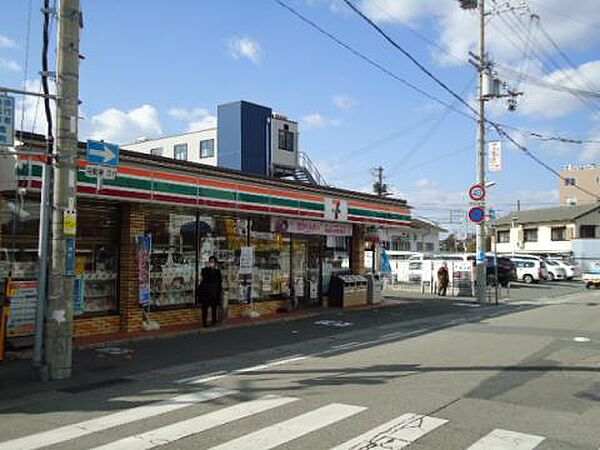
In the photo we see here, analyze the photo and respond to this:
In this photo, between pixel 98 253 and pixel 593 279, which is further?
pixel 593 279

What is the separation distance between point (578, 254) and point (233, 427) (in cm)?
5619

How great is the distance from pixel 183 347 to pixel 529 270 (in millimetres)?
33556

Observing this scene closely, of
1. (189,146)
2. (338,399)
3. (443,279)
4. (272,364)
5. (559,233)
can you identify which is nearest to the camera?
(338,399)

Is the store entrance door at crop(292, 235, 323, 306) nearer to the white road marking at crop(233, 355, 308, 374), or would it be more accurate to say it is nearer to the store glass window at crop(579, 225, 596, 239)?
the white road marking at crop(233, 355, 308, 374)

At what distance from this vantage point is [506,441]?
5852 millimetres

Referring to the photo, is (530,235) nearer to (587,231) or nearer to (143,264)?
(587,231)

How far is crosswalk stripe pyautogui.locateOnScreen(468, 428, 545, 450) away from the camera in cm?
566

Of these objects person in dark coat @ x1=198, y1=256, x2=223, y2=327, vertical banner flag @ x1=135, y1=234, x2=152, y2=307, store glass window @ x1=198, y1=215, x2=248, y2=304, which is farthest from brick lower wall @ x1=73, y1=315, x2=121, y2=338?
store glass window @ x1=198, y1=215, x2=248, y2=304

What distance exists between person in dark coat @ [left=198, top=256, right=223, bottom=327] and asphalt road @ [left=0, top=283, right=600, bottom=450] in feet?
4.90

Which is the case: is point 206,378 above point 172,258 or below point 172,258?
below

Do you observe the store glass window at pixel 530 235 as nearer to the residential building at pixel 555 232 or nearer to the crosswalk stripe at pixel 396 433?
the residential building at pixel 555 232

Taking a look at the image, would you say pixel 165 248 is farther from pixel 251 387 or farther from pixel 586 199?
pixel 586 199

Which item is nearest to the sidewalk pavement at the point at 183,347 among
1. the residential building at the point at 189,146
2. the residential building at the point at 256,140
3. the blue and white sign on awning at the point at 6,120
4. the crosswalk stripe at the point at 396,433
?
the blue and white sign on awning at the point at 6,120

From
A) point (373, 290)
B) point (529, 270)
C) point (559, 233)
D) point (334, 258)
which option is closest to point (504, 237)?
point (559, 233)
